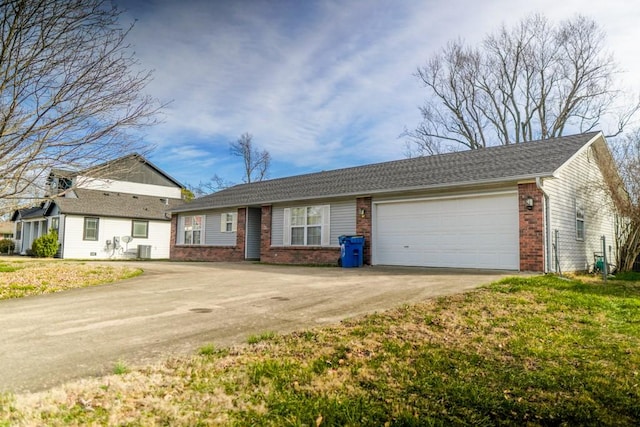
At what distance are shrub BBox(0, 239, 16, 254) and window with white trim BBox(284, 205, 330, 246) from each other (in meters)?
26.5

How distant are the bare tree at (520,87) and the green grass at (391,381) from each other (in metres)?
25.8

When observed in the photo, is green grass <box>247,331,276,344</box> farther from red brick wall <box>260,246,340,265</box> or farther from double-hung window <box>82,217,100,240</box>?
double-hung window <box>82,217,100,240</box>

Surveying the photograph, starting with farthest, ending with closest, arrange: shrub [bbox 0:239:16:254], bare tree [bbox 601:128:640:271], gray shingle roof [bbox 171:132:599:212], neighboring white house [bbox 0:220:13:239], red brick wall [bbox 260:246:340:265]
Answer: neighboring white house [bbox 0:220:13:239] < shrub [bbox 0:239:16:254] < red brick wall [bbox 260:246:340:265] < bare tree [bbox 601:128:640:271] < gray shingle roof [bbox 171:132:599:212]

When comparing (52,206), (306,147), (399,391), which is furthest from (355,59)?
(52,206)

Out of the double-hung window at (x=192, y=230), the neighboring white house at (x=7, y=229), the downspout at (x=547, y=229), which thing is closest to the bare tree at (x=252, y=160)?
the double-hung window at (x=192, y=230)

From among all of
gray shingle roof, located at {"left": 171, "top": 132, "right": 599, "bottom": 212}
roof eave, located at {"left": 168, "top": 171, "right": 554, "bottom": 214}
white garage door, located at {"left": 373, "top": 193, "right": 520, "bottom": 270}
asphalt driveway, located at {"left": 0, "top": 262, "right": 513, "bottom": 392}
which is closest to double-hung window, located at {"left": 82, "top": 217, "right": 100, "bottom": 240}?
gray shingle roof, located at {"left": 171, "top": 132, "right": 599, "bottom": 212}

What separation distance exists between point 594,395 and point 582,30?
1176 inches

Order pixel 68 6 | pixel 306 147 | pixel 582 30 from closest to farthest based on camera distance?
pixel 68 6
pixel 582 30
pixel 306 147

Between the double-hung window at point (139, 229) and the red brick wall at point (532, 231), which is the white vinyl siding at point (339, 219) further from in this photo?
the double-hung window at point (139, 229)

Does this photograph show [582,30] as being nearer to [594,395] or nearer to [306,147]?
[306,147]

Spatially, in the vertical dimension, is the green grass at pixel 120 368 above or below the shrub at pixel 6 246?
below

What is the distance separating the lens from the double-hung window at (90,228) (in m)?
25.4

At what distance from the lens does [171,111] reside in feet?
30.6

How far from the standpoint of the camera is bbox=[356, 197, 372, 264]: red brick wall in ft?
47.0
